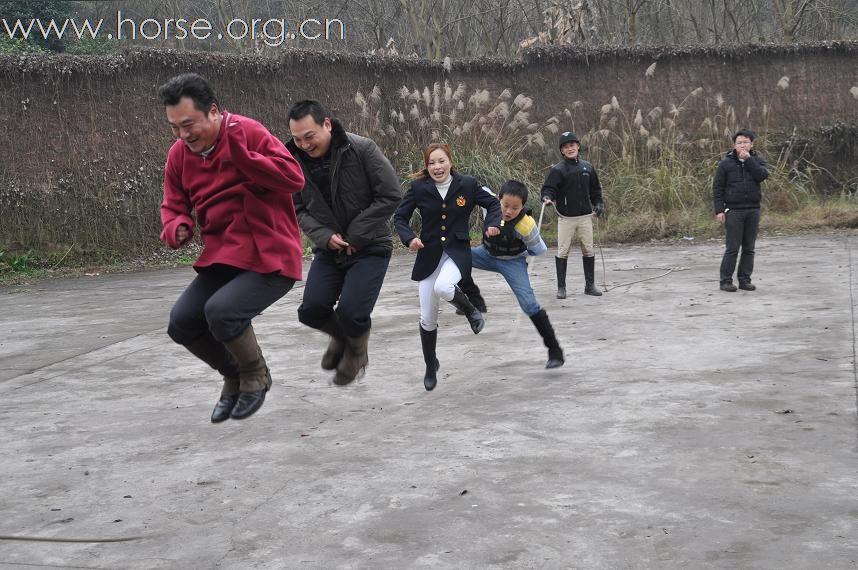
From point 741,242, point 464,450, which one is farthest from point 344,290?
point 741,242

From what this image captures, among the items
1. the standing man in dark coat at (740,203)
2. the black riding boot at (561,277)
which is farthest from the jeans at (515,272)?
the standing man in dark coat at (740,203)

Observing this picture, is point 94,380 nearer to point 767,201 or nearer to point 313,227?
point 313,227

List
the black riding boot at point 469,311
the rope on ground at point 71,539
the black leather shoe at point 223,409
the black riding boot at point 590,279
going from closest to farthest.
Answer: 1. the rope on ground at point 71,539
2. the black leather shoe at point 223,409
3. the black riding boot at point 469,311
4. the black riding boot at point 590,279

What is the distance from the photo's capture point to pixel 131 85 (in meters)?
16.4

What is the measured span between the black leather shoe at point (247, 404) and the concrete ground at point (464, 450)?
28 cm

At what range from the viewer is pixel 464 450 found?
18.1 feet

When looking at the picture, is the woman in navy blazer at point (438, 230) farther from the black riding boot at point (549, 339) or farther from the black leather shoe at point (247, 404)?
the black leather shoe at point (247, 404)

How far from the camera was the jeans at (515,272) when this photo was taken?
24.2 feet

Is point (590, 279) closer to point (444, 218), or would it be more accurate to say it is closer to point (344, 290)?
point (444, 218)

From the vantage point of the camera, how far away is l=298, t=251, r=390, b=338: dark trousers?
594cm

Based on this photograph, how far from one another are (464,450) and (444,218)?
221 centimetres

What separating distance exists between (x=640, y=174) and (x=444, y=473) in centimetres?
1295

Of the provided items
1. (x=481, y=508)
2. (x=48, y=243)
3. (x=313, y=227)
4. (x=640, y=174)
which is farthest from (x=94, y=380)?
(x=640, y=174)

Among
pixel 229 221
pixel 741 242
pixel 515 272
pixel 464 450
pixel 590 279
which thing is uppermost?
pixel 229 221
